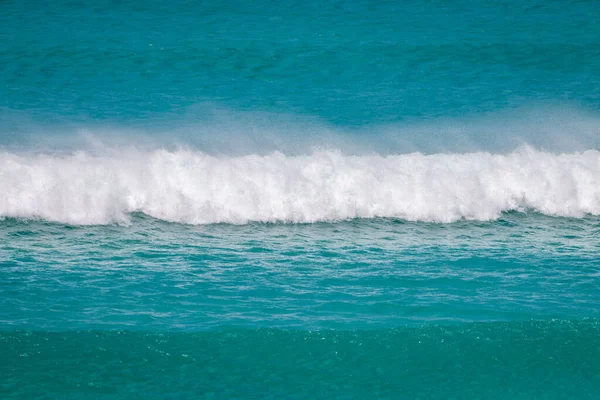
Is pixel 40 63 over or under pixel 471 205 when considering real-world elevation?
over

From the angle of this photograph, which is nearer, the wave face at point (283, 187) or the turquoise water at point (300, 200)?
the turquoise water at point (300, 200)

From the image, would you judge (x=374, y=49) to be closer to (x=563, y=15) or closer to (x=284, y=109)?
(x=284, y=109)

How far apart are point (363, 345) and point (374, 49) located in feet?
44.5

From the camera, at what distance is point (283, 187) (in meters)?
12.5

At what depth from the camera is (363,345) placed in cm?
768

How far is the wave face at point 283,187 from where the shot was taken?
38.9 ft

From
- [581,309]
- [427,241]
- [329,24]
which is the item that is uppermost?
[329,24]

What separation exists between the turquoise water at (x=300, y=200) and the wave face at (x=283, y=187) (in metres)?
0.05

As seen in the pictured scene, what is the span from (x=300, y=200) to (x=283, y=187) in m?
0.45

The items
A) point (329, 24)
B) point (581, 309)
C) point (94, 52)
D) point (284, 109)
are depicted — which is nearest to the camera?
point (581, 309)

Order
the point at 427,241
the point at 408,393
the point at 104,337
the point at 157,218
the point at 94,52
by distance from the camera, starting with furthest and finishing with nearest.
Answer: the point at 94,52
the point at 157,218
the point at 427,241
the point at 104,337
the point at 408,393

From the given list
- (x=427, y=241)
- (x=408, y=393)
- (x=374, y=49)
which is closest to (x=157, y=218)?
(x=427, y=241)

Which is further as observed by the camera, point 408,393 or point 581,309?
point 581,309

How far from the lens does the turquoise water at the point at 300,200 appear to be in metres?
7.47
